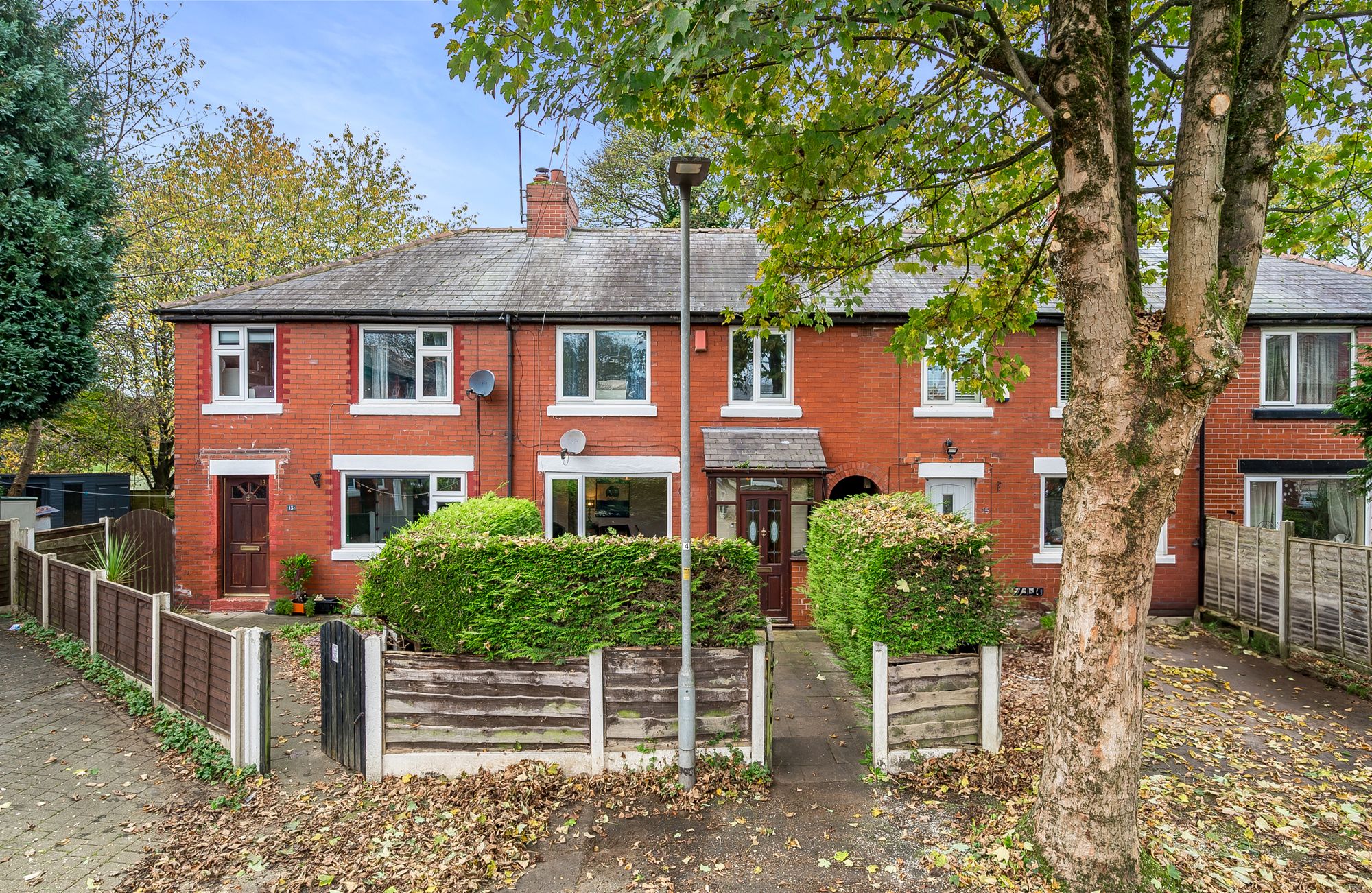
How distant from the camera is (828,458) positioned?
12438mm

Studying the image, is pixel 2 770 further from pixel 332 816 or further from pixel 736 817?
pixel 736 817

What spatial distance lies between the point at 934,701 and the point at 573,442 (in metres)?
7.94

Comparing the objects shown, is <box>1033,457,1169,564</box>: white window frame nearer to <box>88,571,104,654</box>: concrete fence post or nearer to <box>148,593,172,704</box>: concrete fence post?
<box>148,593,172,704</box>: concrete fence post

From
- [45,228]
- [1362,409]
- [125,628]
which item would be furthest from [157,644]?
[1362,409]

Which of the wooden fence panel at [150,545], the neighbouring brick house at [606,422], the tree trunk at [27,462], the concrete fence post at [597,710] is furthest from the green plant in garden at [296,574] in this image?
the tree trunk at [27,462]

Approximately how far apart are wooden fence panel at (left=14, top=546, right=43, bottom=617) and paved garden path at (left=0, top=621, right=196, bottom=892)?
2432 mm

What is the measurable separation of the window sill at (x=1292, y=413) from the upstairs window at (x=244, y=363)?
1882 cm

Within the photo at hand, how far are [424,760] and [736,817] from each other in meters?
2.85

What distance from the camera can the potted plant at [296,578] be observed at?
1223 centimetres

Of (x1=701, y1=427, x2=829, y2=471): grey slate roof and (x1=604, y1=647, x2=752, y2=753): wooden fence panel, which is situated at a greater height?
(x1=701, y1=427, x2=829, y2=471): grey slate roof

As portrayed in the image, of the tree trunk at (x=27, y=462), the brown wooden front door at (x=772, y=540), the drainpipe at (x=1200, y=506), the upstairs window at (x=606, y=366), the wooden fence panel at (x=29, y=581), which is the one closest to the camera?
the wooden fence panel at (x=29, y=581)

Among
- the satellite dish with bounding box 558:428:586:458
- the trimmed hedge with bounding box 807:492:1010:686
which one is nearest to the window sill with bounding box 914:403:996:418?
the trimmed hedge with bounding box 807:492:1010:686

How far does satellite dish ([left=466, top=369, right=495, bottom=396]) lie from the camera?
39.8ft

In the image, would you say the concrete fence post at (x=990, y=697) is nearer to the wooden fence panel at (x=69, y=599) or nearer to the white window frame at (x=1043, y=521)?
the white window frame at (x=1043, y=521)
